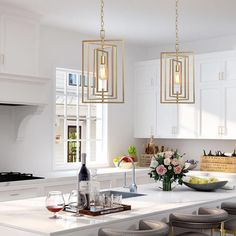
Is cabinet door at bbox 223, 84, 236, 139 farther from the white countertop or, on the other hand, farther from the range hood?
the range hood

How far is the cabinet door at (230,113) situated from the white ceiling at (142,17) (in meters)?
0.80

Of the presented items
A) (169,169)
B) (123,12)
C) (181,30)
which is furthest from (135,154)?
(169,169)

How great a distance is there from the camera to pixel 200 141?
6.85 meters

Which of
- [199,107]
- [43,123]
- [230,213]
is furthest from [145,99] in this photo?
[230,213]

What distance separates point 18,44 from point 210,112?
8.73ft

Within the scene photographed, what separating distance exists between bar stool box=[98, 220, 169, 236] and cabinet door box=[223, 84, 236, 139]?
339cm

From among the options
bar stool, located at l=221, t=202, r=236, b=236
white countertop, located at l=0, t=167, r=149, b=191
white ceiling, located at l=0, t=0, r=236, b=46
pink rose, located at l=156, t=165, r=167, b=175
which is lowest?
bar stool, located at l=221, t=202, r=236, b=236

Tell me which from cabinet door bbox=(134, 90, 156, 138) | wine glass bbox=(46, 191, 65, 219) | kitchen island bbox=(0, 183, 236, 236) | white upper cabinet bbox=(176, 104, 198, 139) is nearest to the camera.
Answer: kitchen island bbox=(0, 183, 236, 236)

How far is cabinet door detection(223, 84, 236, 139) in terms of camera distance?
6145mm

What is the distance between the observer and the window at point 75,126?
250 inches

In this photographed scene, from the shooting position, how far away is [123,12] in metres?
5.30

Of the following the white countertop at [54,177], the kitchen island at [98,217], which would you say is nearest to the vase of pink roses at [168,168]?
the kitchen island at [98,217]

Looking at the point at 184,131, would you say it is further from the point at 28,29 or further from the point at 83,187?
the point at 83,187

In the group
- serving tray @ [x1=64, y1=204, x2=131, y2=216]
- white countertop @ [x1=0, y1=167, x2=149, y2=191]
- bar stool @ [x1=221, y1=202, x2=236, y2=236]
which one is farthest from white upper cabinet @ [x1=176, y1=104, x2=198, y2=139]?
serving tray @ [x1=64, y1=204, x2=131, y2=216]
